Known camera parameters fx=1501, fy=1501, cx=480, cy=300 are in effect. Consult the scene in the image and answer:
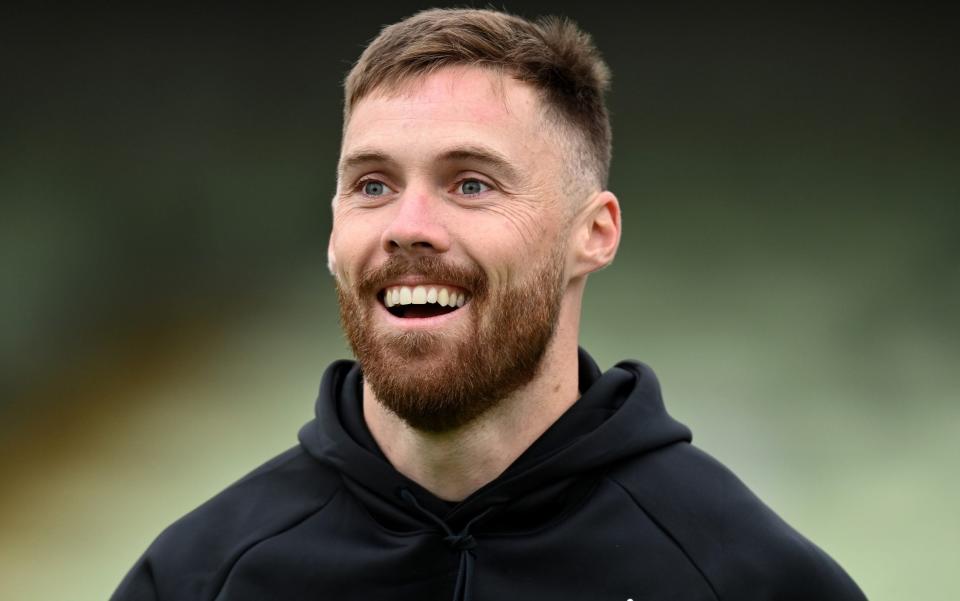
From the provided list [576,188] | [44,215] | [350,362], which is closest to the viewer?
[576,188]

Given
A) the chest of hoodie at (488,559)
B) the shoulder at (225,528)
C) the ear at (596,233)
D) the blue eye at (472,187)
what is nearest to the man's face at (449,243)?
the blue eye at (472,187)

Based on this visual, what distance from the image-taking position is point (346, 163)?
3.03 metres

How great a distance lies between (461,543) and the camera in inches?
116

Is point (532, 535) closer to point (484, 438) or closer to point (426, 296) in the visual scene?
point (484, 438)

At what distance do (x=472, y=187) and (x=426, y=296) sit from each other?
0.78 ft

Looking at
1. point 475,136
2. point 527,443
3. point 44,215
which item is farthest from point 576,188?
point 44,215

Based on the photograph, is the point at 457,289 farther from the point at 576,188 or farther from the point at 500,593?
the point at 500,593

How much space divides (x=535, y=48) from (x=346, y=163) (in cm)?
45

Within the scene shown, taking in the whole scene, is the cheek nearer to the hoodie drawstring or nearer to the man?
the man

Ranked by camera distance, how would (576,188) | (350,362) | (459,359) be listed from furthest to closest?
1. (350,362)
2. (576,188)
3. (459,359)

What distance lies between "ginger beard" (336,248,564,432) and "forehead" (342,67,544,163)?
24 cm

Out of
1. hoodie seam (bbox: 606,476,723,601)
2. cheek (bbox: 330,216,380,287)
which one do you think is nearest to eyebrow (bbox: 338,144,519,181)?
cheek (bbox: 330,216,380,287)

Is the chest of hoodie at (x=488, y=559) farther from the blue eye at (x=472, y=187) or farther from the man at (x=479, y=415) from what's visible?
the blue eye at (x=472, y=187)

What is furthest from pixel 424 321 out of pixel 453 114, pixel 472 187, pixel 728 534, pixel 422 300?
pixel 728 534
